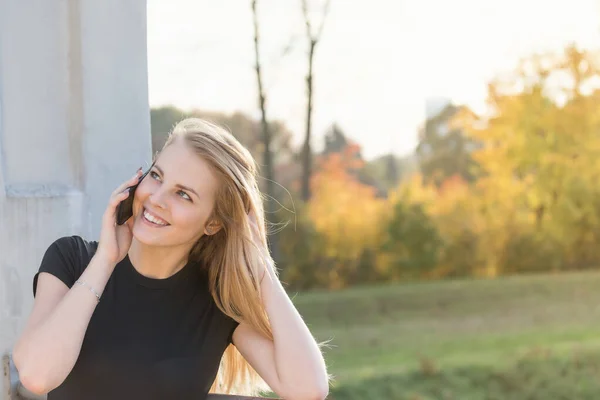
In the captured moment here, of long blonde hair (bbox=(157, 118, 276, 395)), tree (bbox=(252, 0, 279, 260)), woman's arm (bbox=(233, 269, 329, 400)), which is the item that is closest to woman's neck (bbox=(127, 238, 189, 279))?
long blonde hair (bbox=(157, 118, 276, 395))

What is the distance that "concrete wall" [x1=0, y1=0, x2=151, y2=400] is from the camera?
2.26 metres

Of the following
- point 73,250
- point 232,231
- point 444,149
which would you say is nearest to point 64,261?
point 73,250

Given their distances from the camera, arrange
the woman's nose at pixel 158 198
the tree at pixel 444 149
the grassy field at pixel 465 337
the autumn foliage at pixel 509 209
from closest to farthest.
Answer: the woman's nose at pixel 158 198 → the grassy field at pixel 465 337 → the autumn foliage at pixel 509 209 → the tree at pixel 444 149

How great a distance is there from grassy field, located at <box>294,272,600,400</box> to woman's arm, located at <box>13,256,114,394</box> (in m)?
6.35

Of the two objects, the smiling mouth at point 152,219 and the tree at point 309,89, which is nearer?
the smiling mouth at point 152,219

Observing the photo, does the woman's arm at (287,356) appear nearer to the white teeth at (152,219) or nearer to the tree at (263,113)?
the white teeth at (152,219)

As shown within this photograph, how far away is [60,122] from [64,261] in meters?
0.63

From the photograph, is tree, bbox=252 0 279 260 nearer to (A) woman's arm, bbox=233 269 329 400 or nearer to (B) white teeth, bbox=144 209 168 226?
(A) woman's arm, bbox=233 269 329 400

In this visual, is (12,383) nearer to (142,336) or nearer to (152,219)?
(142,336)

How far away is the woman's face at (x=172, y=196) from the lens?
1960mm

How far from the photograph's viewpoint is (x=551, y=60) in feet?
50.3

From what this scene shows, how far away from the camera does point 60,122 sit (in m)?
2.45

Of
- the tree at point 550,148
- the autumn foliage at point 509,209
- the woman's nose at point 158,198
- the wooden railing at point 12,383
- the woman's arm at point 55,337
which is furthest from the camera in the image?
the tree at point 550,148

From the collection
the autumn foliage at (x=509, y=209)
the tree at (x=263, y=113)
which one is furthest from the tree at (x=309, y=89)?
the tree at (x=263, y=113)
